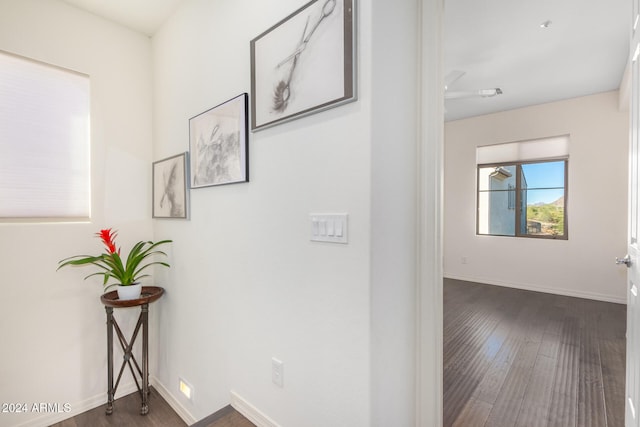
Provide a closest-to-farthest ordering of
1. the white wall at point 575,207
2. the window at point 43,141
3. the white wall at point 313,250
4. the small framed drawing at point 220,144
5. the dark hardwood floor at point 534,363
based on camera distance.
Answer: the white wall at point 313,250 < the small framed drawing at point 220,144 < the dark hardwood floor at point 534,363 < the window at point 43,141 < the white wall at point 575,207

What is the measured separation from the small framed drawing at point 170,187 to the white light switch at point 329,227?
1240mm

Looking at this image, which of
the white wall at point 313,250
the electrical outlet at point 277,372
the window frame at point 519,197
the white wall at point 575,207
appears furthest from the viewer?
the window frame at point 519,197

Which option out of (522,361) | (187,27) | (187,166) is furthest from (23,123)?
(522,361)

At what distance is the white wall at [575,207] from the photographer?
3.83m

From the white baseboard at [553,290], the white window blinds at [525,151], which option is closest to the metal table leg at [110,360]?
the white baseboard at [553,290]

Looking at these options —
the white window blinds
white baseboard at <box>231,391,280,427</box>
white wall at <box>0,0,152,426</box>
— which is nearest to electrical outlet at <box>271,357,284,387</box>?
white baseboard at <box>231,391,280,427</box>

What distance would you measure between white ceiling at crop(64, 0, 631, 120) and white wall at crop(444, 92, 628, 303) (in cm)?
39

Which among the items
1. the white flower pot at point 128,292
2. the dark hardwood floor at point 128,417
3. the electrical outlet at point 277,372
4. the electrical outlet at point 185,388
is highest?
the white flower pot at point 128,292

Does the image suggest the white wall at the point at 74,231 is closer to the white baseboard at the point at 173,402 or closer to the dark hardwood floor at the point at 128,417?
the dark hardwood floor at the point at 128,417

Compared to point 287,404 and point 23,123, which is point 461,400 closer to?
point 287,404

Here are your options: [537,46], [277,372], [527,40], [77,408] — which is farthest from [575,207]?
[77,408]

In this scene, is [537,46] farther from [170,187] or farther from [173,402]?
[173,402]

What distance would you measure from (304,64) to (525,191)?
187 inches

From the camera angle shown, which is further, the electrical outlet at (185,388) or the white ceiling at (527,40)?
the white ceiling at (527,40)
